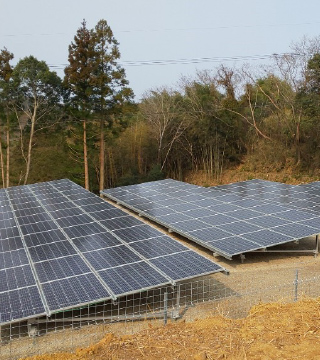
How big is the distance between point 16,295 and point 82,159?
20325 millimetres

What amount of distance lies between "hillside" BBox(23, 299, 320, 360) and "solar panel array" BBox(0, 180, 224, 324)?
1301mm

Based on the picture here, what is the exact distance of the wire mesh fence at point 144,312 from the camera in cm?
811

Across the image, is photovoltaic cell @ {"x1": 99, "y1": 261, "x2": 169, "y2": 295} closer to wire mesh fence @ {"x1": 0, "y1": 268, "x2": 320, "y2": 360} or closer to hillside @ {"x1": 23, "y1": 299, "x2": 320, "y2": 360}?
wire mesh fence @ {"x1": 0, "y1": 268, "x2": 320, "y2": 360}

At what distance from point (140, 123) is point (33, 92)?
9.40 metres

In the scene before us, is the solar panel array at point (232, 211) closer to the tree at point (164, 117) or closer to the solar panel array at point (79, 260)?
the solar panel array at point (79, 260)

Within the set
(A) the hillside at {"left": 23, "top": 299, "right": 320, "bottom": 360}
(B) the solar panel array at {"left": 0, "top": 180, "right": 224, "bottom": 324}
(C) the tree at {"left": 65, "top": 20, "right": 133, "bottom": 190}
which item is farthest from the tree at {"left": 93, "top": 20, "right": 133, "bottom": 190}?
(A) the hillside at {"left": 23, "top": 299, "right": 320, "bottom": 360}

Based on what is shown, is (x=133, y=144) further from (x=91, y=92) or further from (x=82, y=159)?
(x=91, y=92)

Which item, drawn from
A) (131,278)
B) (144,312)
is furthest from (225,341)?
(131,278)

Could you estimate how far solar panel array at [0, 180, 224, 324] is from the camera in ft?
27.5

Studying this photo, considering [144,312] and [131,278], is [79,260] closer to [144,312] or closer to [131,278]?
[131,278]

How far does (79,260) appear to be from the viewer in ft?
33.9

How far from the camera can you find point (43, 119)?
2828cm

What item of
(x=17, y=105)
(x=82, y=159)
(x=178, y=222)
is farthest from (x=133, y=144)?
(x=178, y=222)

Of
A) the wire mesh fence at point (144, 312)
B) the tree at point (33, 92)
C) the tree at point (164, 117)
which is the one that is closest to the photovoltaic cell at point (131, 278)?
the wire mesh fence at point (144, 312)
